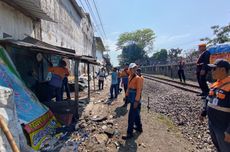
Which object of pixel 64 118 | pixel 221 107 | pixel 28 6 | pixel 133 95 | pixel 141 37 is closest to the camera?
A: pixel 221 107

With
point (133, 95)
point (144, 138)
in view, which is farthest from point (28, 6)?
point (144, 138)

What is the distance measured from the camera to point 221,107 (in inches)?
130

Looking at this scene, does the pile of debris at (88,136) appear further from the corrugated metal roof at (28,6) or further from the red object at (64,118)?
the corrugated metal roof at (28,6)

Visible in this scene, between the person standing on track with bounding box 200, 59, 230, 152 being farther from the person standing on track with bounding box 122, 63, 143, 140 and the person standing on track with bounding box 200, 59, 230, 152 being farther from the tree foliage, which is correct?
the tree foliage

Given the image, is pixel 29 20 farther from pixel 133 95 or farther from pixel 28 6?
pixel 133 95

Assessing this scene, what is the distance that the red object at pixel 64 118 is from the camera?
677cm

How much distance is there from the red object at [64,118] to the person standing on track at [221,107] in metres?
4.51

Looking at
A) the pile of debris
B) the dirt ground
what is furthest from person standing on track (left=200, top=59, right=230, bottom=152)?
the pile of debris

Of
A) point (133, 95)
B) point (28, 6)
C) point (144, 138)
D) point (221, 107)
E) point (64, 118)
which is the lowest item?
point (144, 138)

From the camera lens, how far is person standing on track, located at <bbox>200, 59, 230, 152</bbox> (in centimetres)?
324

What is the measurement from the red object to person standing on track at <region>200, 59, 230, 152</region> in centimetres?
451

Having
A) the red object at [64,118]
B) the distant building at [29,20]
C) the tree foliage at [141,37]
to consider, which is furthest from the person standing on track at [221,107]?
the tree foliage at [141,37]

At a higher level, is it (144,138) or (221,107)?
(221,107)

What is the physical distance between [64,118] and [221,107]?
16.1 ft
